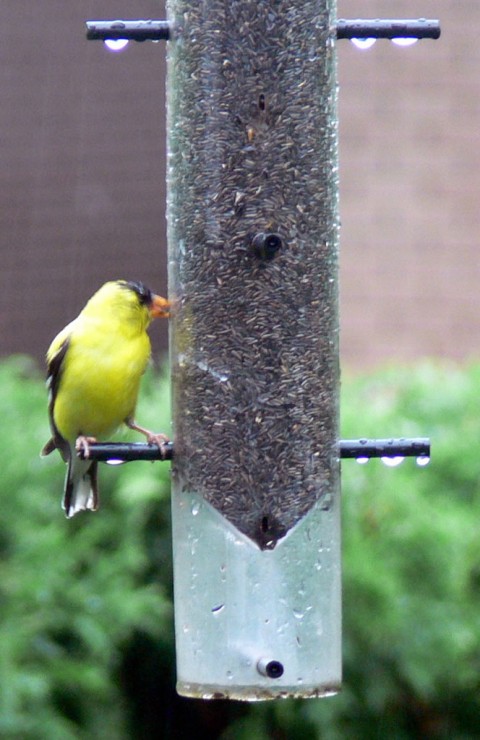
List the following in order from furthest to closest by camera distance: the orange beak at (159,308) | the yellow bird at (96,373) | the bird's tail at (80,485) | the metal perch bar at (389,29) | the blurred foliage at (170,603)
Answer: the blurred foliage at (170,603) → the bird's tail at (80,485) → the yellow bird at (96,373) → the orange beak at (159,308) → the metal perch bar at (389,29)

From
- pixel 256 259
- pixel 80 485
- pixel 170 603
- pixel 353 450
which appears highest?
pixel 256 259

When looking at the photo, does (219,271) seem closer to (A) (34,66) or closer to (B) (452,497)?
(B) (452,497)

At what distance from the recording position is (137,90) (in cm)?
786

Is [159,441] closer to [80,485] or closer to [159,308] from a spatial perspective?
[159,308]

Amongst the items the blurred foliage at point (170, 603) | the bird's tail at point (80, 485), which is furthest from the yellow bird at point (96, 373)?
the blurred foliage at point (170, 603)

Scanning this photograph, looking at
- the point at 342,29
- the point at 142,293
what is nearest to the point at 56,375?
the point at 142,293

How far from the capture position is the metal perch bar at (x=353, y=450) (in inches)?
124

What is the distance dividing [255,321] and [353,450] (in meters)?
0.39

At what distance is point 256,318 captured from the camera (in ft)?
10.4

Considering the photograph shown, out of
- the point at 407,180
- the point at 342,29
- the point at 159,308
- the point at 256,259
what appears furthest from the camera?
the point at 407,180

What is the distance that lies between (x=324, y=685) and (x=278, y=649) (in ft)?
0.48

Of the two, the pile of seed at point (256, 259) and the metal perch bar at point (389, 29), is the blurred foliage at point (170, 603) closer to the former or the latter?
the pile of seed at point (256, 259)

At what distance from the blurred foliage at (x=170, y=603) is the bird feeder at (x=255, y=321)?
1.24m

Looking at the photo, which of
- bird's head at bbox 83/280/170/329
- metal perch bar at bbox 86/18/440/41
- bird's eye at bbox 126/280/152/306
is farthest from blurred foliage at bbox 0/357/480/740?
metal perch bar at bbox 86/18/440/41
